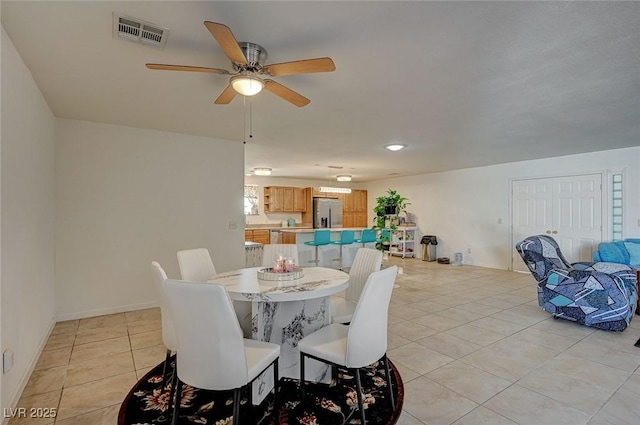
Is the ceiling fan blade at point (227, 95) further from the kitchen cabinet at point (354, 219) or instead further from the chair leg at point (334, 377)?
the kitchen cabinet at point (354, 219)

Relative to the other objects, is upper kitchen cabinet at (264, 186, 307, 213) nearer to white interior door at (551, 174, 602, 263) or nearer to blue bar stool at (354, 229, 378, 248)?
blue bar stool at (354, 229, 378, 248)

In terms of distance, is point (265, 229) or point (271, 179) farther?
point (271, 179)

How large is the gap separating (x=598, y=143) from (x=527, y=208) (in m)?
1.95

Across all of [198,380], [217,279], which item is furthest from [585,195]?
[198,380]

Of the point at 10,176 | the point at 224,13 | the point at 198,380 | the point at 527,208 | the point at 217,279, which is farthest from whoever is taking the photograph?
the point at 527,208

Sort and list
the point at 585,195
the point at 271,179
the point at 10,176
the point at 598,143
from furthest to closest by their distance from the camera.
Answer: the point at 271,179
the point at 585,195
the point at 598,143
the point at 10,176

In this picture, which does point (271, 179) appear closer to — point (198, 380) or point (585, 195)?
point (585, 195)

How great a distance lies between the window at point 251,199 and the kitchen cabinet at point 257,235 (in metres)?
1.09

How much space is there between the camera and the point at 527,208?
672 centimetres

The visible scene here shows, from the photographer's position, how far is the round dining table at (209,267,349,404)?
2186 millimetres

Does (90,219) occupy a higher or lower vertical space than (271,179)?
lower

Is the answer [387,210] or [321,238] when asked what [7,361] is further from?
[387,210]

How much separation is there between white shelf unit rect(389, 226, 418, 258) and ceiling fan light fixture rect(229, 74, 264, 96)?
7.20 metres

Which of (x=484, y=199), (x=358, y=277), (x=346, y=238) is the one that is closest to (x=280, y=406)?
(x=358, y=277)
